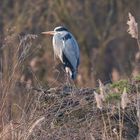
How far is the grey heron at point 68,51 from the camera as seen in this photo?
1007 cm

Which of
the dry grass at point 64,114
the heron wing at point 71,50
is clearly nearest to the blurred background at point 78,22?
the heron wing at point 71,50

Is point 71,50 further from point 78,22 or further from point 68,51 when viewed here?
point 78,22

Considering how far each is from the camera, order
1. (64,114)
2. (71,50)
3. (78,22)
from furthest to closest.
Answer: (78,22) < (71,50) < (64,114)

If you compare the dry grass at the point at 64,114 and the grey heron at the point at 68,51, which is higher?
the grey heron at the point at 68,51

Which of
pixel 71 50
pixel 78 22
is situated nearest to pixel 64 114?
pixel 71 50

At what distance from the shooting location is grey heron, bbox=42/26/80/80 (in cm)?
1007

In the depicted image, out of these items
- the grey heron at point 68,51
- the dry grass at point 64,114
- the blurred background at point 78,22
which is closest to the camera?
the dry grass at point 64,114

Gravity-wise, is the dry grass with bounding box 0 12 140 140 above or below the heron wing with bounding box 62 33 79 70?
below

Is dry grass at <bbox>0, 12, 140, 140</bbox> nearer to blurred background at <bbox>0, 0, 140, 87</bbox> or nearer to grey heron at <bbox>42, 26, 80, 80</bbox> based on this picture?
grey heron at <bbox>42, 26, 80, 80</bbox>

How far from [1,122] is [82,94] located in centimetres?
80

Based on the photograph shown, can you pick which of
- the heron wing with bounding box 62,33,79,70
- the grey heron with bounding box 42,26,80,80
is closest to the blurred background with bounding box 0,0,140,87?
the grey heron with bounding box 42,26,80,80

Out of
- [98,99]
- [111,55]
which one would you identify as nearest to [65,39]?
[98,99]

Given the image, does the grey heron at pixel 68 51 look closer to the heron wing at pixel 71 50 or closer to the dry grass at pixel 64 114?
the heron wing at pixel 71 50

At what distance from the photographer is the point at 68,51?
33.4ft
